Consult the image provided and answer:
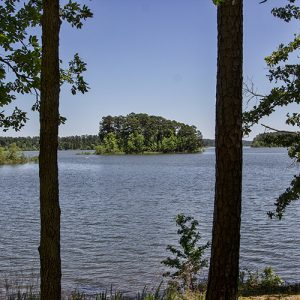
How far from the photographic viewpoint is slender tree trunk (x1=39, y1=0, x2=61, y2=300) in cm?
539

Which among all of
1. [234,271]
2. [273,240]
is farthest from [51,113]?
[273,240]

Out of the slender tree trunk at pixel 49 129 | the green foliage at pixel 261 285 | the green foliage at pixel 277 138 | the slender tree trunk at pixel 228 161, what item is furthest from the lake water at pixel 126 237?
the slender tree trunk at pixel 49 129

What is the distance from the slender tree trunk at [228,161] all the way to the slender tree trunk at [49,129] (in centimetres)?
197

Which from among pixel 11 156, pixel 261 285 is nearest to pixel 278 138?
pixel 261 285

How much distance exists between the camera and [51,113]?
5.40m

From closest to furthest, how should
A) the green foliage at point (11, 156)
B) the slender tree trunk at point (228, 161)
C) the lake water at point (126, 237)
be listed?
the slender tree trunk at point (228, 161) < the lake water at point (126, 237) < the green foliage at point (11, 156)

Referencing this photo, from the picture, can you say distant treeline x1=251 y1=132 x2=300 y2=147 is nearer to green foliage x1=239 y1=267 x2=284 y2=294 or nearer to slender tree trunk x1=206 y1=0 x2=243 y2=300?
green foliage x1=239 y1=267 x2=284 y2=294

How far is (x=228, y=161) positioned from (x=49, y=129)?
218cm

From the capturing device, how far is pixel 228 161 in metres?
5.72

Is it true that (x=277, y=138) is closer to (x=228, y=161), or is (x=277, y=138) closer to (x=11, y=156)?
(x=228, y=161)

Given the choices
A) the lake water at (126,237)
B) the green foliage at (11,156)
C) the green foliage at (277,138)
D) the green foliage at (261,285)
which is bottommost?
the lake water at (126,237)

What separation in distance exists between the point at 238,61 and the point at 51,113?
2.36 metres

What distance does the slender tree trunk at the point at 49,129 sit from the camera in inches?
212

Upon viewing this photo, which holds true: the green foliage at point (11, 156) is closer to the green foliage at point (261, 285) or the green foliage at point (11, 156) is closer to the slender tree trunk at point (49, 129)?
the green foliage at point (261, 285)
